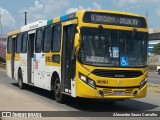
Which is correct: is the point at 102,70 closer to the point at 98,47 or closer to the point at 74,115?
the point at 98,47

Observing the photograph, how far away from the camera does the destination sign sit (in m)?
12.8

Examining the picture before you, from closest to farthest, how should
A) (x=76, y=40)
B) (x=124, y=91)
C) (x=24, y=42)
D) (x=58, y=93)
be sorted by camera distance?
(x=76, y=40), (x=124, y=91), (x=58, y=93), (x=24, y=42)

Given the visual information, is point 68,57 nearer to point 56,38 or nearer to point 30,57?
point 56,38

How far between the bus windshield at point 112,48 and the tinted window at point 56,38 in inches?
83.9

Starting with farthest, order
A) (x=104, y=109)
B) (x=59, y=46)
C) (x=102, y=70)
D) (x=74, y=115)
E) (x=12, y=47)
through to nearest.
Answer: (x=12, y=47) → (x=59, y=46) → (x=104, y=109) → (x=102, y=70) → (x=74, y=115)

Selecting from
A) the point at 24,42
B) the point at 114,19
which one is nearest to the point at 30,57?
the point at 24,42

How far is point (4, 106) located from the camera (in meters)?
12.6

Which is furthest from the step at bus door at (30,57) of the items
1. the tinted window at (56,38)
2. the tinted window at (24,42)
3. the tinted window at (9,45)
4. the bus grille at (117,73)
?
the bus grille at (117,73)

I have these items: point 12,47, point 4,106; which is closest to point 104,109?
point 4,106

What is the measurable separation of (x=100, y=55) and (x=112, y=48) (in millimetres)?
474

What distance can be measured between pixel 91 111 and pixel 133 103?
2.86 metres

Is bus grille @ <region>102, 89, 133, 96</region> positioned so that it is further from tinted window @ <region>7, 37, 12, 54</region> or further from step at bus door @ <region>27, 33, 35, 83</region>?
tinted window @ <region>7, 37, 12, 54</region>

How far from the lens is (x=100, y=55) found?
41.0 feet

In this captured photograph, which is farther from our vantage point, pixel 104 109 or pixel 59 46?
pixel 59 46
